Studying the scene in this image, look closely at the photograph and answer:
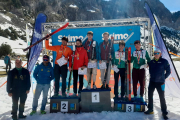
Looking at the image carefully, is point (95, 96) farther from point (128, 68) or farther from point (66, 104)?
point (128, 68)

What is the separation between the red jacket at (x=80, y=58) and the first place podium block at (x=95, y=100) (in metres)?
0.74

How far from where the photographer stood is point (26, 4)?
72.9 metres

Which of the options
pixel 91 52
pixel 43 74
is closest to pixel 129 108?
pixel 91 52

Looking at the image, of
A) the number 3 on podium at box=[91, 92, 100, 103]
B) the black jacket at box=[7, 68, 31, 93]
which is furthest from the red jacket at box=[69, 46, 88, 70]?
the black jacket at box=[7, 68, 31, 93]

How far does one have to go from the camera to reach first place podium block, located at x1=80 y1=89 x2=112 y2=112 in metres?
3.58

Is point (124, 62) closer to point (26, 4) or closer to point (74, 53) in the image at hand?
point (74, 53)

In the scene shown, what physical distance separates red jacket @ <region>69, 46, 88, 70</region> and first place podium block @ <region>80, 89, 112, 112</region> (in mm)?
740

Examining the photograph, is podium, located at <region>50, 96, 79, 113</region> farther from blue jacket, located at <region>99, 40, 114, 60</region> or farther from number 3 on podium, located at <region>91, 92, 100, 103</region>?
blue jacket, located at <region>99, 40, 114, 60</region>

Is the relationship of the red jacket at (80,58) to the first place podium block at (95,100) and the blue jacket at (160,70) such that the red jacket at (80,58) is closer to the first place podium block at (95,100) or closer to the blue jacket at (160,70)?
the first place podium block at (95,100)

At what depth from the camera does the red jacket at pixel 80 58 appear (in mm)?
3781

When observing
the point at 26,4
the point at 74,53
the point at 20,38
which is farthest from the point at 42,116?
the point at 26,4

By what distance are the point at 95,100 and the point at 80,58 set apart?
1215 millimetres

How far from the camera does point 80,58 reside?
3.79 metres

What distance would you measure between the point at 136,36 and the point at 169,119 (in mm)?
2833
